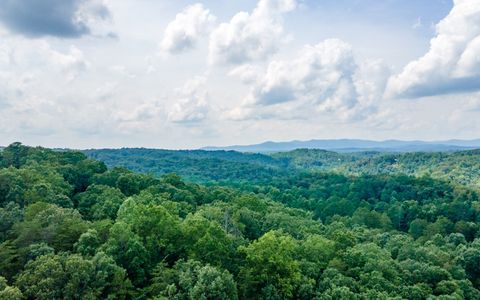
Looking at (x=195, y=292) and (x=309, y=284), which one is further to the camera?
(x=309, y=284)

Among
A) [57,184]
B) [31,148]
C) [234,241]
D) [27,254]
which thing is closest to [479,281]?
[234,241]

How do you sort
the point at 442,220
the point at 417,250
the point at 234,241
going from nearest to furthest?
the point at 234,241, the point at 417,250, the point at 442,220

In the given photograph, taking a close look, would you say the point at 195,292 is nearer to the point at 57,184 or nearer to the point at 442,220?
the point at 57,184

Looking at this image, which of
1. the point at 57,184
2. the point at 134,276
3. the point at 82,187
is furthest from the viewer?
the point at 82,187

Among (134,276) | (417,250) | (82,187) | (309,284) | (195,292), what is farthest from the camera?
(82,187)

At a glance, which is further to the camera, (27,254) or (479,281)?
(479,281)

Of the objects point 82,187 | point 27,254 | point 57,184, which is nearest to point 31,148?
point 82,187

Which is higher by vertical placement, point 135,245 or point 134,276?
point 135,245

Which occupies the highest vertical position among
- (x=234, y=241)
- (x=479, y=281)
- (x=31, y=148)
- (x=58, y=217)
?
(x=31, y=148)

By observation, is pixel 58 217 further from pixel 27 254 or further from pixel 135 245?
pixel 135 245
